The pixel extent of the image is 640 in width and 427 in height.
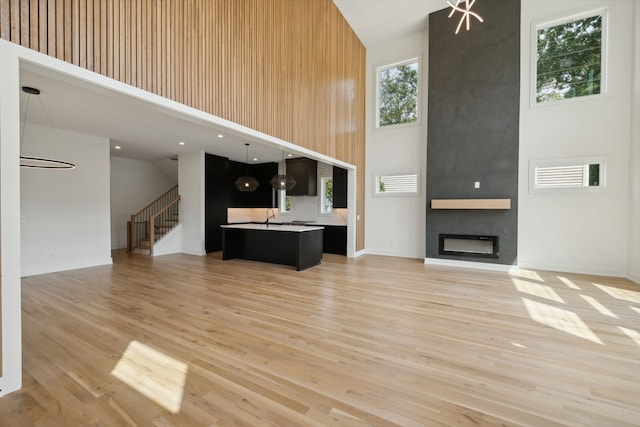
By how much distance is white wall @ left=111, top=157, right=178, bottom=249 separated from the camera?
8.88 meters

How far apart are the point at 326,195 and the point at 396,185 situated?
8.13 feet

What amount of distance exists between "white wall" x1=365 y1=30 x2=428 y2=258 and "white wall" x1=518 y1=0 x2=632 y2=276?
2.20m

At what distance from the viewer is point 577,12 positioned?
18.3ft

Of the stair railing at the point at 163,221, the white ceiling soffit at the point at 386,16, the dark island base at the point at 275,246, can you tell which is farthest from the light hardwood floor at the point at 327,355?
the white ceiling soffit at the point at 386,16

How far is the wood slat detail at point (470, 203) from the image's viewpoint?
584cm

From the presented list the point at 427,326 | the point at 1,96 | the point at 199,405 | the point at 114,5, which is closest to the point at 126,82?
the point at 114,5

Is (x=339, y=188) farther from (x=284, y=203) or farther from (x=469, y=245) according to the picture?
(x=469, y=245)

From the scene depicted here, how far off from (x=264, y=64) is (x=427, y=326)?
4.42m

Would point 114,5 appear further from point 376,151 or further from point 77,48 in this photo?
point 376,151

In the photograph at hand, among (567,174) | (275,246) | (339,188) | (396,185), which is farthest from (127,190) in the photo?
(567,174)

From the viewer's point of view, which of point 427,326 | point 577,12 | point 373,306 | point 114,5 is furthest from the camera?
point 577,12

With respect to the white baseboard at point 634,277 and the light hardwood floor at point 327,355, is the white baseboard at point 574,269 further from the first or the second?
the light hardwood floor at point 327,355

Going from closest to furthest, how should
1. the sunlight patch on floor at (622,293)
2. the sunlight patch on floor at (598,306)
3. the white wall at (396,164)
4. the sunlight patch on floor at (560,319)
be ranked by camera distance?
the sunlight patch on floor at (560,319)
the sunlight patch on floor at (598,306)
the sunlight patch on floor at (622,293)
the white wall at (396,164)

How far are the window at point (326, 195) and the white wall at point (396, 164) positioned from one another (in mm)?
1412
